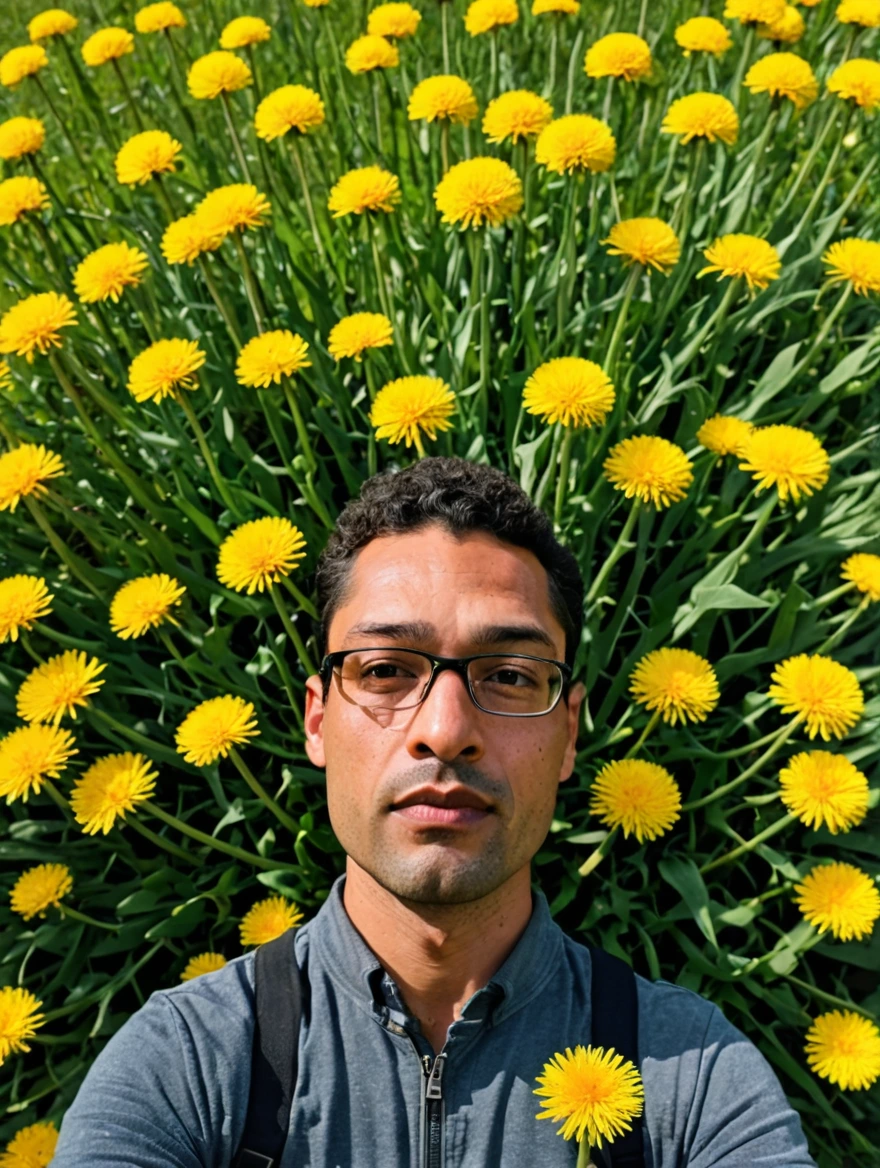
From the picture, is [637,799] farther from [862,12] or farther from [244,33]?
[244,33]

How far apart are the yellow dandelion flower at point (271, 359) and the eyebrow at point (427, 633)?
876mm

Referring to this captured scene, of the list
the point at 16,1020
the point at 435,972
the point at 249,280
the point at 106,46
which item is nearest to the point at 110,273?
the point at 249,280

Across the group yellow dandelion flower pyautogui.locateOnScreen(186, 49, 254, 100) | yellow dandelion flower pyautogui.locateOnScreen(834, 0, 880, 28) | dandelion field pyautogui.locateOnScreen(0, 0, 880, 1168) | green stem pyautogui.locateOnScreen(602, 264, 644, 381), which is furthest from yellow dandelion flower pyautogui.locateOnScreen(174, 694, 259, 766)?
yellow dandelion flower pyautogui.locateOnScreen(834, 0, 880, 28)

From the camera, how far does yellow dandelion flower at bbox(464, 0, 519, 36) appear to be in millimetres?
3678

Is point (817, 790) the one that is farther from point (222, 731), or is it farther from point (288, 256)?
point (288, 256)

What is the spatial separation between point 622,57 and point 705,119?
39 centimetres

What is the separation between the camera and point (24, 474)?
2758 mm

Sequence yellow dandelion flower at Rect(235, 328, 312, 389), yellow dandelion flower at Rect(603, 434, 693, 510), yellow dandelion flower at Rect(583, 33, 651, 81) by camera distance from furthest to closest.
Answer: yellow dandelion flower at Rect(583, 33, 651, 81)
yellow dandelion flower at Rect(235, 328, 312, 389)
yellow dandelion flower at Rect(603, 434, 693, 510)

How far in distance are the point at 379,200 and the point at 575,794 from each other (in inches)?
63.4

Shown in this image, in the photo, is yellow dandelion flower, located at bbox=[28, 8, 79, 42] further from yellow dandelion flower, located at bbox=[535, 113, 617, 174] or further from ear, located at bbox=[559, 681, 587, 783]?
ear, located at bbox=[559, 681, 587, 783]

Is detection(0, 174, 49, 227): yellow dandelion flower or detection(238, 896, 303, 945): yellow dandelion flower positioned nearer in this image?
detection(238, 896, 303, 945): yellow dandelion flower

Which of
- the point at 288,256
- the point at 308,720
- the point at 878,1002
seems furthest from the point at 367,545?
the point at 878,1002

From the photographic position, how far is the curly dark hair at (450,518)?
93.0 inches

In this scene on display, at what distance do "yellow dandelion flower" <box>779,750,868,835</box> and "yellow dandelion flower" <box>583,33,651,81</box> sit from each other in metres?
1.96
